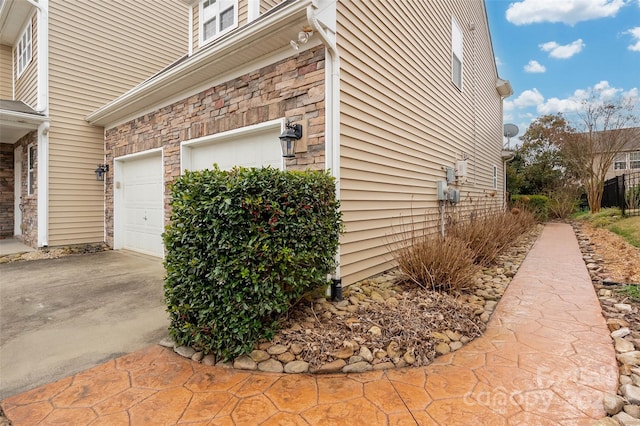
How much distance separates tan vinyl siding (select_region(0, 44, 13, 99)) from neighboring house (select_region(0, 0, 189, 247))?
0.37m

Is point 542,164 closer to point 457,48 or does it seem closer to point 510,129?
point 510,129

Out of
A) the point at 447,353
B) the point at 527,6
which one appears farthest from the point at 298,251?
the point at 527,6

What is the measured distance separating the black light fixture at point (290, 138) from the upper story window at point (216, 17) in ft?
10.5

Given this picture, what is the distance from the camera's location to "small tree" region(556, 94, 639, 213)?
12.4m

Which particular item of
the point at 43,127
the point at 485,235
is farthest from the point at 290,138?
the point at 43,127

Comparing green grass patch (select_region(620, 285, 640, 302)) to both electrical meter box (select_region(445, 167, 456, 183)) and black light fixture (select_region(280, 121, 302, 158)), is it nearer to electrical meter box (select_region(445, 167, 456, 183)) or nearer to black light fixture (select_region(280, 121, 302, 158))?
electrical meter box (select_region(445, 167, 456, 183))

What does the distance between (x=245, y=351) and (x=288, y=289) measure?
60cm

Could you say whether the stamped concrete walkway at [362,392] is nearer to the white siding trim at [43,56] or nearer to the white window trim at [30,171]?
the white siding trim at [43,56]

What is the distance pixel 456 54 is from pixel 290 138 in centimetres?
631

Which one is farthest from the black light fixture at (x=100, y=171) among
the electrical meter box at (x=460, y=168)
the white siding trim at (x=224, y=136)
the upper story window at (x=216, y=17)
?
the electrical meter box at (x=460, y=168)

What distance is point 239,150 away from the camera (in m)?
4.82

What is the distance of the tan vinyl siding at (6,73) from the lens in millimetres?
9117

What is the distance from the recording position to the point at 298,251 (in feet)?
8.99

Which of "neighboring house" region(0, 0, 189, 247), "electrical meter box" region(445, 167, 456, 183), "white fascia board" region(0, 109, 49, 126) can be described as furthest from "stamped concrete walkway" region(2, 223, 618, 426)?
"white fascia board" region(0, 109, 49, 126)
